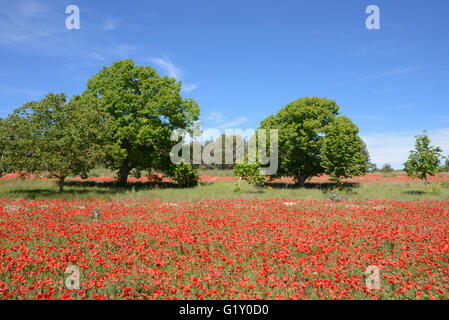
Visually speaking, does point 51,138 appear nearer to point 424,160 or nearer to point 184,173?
point 184,173

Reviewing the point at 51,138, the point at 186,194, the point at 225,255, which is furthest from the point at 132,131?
the point at 225,255

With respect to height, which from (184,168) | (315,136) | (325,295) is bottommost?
(325,295)

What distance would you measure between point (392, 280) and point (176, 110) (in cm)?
2565

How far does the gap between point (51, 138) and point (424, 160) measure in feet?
95.0

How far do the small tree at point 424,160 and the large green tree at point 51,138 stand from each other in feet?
83.6

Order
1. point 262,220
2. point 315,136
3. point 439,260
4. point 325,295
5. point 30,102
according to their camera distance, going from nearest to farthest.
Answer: point 325,295 → point 439,260 → point 262,220 → point 30,102 → point 315,136

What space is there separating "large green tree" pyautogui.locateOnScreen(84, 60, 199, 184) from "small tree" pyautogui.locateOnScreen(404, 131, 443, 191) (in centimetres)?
2068

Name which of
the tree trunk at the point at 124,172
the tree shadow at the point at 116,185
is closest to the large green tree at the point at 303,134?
the tree shadow at the point at 116,185

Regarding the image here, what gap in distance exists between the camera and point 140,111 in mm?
25812

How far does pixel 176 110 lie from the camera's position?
2822 cm
